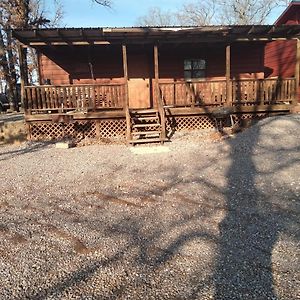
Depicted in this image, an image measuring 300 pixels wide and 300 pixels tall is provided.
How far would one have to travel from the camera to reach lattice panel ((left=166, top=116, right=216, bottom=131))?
1202cm

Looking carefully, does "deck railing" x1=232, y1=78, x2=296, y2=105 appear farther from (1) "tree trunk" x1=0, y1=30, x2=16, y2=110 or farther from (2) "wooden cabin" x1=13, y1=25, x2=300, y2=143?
(1) "tree trunk" x1=0, y1=30, x2=16, y2=110

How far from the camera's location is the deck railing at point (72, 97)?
440 inches

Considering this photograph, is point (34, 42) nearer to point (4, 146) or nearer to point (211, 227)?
point (4, 146)

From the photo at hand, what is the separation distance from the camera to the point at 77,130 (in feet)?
38.6

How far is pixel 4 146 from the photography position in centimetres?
1116

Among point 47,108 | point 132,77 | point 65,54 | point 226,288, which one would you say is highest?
point 65,54

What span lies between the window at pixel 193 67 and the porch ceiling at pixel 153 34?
9.54ft


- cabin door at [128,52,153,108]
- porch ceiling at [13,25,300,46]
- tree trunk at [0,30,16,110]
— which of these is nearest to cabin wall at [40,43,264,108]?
cabin door at [128,52,153,108]

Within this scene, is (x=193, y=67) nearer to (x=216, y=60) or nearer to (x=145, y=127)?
(x=216, y=60)

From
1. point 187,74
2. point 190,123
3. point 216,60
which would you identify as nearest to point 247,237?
point 190,123

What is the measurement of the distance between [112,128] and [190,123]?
292 centimetres

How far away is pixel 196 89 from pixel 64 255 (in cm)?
911

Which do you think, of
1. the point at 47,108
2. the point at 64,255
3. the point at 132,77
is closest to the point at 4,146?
the point at 47,108

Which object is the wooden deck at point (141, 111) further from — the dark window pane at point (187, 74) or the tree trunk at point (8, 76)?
the tree trunk at point (8, 76)
